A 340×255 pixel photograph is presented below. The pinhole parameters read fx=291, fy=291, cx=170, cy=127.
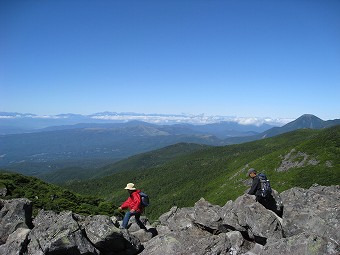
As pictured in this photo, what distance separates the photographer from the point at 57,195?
181ft

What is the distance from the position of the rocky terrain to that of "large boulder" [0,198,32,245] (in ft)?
0.26

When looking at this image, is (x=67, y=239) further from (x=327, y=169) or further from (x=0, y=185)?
(x=327, y=169)

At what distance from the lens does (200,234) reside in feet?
83.4

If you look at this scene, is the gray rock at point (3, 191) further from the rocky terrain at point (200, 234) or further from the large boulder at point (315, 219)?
the large boulder at point (315, 219)

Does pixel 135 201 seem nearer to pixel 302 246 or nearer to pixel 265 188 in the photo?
pixel 265 188

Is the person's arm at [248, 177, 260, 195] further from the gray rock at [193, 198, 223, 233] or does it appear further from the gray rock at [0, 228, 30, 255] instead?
the gray rock at [0, 228, 30, 255]

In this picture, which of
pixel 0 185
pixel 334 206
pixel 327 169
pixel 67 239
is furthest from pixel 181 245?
pixel 327 169

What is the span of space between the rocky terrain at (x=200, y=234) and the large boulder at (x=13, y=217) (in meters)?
0.08

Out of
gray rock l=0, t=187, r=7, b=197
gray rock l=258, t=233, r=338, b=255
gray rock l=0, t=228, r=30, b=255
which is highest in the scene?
gray rock l=258, t=233, r=338, b=255

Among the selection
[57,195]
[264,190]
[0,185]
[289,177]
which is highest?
[264,190]

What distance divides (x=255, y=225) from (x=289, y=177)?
92443 mm

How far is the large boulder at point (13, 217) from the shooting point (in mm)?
25375

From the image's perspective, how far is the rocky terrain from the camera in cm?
2097

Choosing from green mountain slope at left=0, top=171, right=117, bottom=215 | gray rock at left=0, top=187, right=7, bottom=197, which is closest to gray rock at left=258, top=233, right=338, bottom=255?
green mountain slope at left=0, top=171, right=117, bottom=215
